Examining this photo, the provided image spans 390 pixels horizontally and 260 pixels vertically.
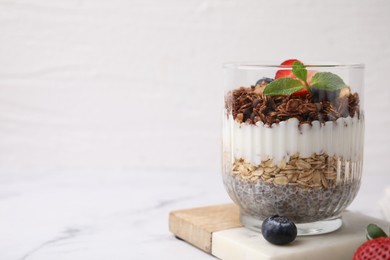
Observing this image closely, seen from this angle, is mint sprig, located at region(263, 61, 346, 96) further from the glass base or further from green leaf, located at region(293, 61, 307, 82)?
the glass base

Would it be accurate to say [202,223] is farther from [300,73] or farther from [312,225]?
[300,73]

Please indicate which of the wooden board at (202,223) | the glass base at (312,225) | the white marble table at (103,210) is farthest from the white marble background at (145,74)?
the glass base at (312,225)

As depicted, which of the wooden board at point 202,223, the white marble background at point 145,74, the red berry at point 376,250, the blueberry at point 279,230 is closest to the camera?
the red berry at point 376,250

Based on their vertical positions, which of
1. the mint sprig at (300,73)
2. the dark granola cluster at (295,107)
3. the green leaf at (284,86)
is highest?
the mint sprig at (300,73)

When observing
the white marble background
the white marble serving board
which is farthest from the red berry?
the white marble background

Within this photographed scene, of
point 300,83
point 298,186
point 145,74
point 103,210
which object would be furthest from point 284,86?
point 145,74

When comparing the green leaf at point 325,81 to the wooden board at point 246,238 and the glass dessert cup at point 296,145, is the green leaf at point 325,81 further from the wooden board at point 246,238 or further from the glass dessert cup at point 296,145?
the wooden board at point 246,238

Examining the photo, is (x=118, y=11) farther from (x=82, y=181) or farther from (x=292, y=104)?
(x=292, y=104)
